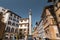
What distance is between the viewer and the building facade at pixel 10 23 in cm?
5478

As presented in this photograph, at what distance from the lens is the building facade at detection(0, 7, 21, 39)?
180 ft

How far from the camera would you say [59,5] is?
79.0 feet

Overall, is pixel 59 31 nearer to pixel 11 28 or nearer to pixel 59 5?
pixel 59 5

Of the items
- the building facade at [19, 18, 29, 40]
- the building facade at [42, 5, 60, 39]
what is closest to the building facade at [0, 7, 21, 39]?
the building facade at [19, 18, 29, 40]

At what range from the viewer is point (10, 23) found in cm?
5762

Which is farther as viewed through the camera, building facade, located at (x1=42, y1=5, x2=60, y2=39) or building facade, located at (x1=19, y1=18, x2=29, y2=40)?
building facade, located at (x1=19, y1=18, x2=29, y2=40)

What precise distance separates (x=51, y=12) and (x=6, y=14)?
120 feet

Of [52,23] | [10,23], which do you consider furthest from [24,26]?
[52,23]

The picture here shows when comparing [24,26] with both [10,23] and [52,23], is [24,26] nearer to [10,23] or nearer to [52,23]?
[10,23]

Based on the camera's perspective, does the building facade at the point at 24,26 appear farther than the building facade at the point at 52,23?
Yes

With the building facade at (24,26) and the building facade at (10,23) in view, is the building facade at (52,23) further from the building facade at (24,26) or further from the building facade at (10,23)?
the building facade at (24,26)

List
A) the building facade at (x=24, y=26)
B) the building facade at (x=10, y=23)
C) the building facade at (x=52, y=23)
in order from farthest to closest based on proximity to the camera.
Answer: the building facade at (x=24, y=26), the building facade at (x=10, y=23), the building facade at (x=52, y=23)

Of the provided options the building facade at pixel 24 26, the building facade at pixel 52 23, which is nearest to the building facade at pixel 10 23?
the building facade at pixel 24 26

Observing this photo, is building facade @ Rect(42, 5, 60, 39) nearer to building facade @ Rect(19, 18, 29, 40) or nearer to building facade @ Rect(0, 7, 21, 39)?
building facade @ Rect(0, 7, 21, 39)
